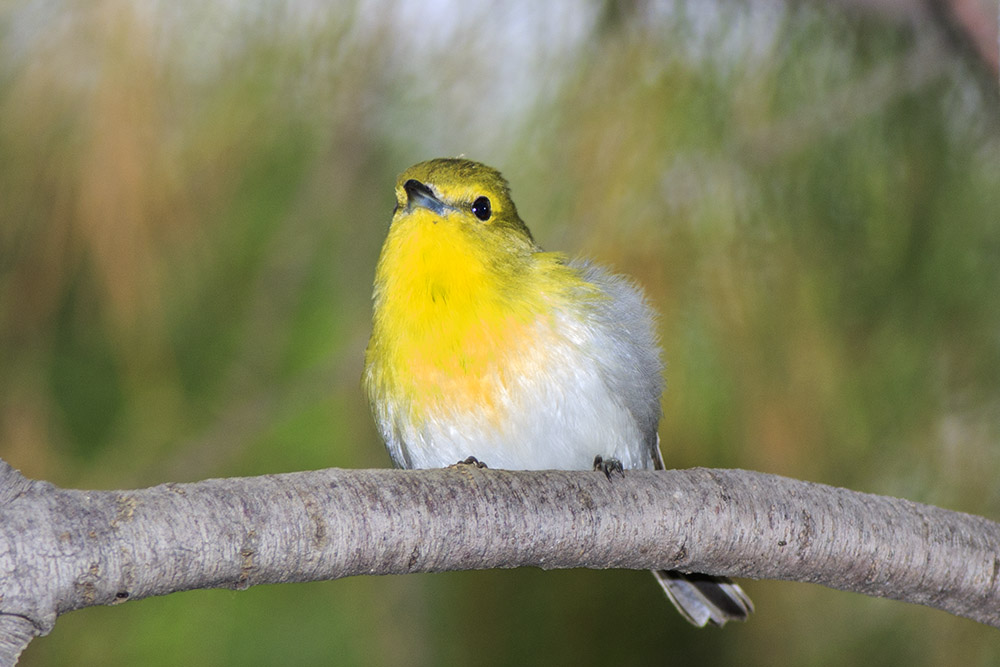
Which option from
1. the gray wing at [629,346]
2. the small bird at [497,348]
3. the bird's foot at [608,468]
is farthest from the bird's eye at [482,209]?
the bird's foot at [608,468]

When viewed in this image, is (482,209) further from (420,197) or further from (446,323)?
(446,323)

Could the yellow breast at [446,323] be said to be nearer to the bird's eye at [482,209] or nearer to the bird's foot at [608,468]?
the bird's eye at [482,209]

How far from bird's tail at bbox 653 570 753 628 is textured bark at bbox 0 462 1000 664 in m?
0.54

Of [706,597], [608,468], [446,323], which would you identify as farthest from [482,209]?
[706,597]

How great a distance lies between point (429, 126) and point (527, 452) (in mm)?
856

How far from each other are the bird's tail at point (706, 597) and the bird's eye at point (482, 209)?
1003 millimetres

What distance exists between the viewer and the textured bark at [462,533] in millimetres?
1458

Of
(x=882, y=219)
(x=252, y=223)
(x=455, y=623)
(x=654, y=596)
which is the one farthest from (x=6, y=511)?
(x=654, y=596)

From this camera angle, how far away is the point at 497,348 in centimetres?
254

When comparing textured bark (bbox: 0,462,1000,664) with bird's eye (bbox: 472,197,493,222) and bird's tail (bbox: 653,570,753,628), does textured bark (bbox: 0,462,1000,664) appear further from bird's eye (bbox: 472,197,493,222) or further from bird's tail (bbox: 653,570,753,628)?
bird's eye (bbox: 472,197,493,222)

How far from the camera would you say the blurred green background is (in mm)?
2020

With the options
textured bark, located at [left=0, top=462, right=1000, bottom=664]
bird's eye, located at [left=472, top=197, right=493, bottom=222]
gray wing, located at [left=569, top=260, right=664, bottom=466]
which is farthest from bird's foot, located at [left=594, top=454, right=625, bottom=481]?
bird's eye, located at [left=472, top=197, right=493, bottom=222]

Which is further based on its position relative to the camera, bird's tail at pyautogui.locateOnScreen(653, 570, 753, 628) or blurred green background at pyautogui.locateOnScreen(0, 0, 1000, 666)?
bird's tail at pyautogui.locateOnScreen(653, 570, 753, 628)

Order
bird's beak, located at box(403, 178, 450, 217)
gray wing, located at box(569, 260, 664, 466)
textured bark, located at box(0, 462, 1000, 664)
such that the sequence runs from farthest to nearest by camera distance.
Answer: gray wing, located at box(569, 260, 664, 466), bird's beak, located at box(403, 178, 450, 217), textured bark, located at box(0, 462, 1000, 664)
